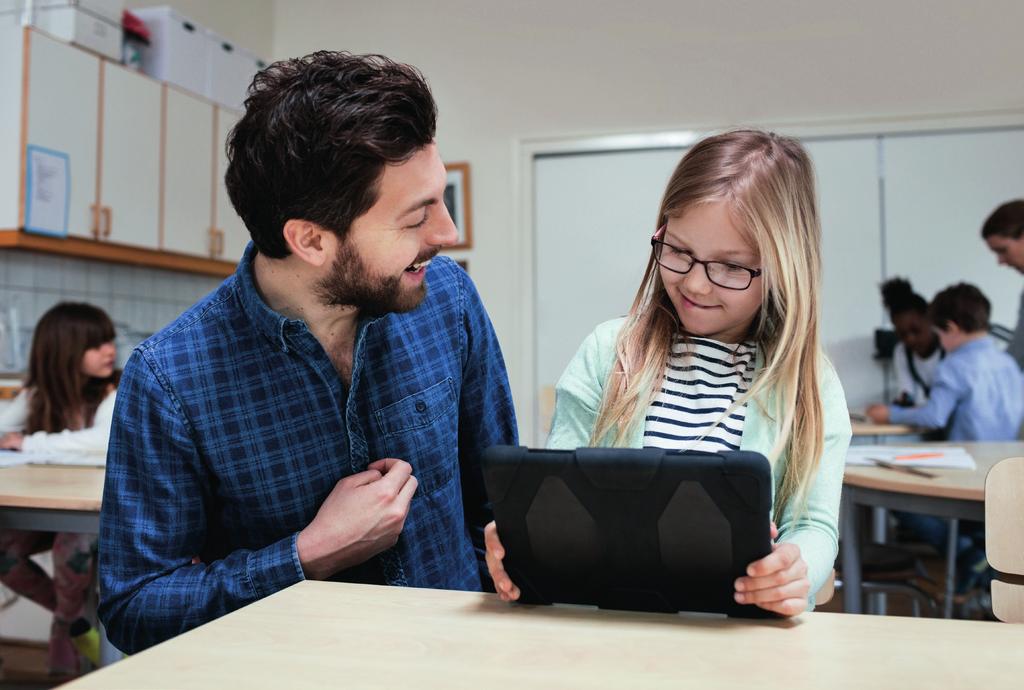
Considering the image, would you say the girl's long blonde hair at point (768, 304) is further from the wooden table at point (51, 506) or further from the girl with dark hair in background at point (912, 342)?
the girl with dark hair in background at point (912, 342)

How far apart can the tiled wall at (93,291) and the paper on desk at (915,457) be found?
3.23m

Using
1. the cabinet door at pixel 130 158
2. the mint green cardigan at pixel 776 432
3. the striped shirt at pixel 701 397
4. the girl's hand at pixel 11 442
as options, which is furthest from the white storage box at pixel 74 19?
A: the striped shirt at pixel 701 397

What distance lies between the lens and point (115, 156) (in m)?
4.04

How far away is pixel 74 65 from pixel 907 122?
386 cm

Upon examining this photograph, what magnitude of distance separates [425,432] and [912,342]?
3848 millimetres

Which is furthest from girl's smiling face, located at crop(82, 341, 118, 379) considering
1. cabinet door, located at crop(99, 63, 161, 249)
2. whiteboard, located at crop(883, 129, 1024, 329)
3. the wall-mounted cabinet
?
whiteboard, located at crop(883, 129, 1024, 329)

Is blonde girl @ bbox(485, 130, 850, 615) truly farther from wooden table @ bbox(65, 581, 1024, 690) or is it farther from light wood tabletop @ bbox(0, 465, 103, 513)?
light wood tabletop @ bbox(0, 465, 103, 513)

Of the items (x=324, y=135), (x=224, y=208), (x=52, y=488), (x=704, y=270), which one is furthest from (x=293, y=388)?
(x=224, y=208)

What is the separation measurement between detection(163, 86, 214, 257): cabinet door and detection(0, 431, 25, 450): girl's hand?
5.71 feet

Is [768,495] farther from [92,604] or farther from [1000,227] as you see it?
[1000,227]

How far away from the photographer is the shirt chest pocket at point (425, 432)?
50.0 inches

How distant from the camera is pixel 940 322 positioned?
3863 mm

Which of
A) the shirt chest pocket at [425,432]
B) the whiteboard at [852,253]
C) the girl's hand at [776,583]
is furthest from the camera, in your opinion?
the whiteboard at [852,253]

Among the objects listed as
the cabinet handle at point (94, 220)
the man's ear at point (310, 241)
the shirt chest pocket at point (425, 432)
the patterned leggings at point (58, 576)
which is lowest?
the patterned leggings at point (58, 576)
